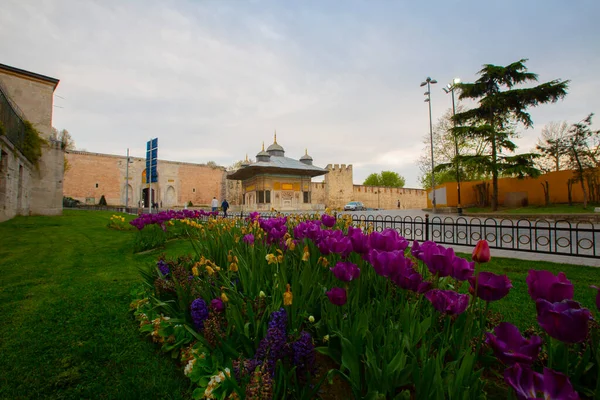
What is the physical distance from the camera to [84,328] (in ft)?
8.65

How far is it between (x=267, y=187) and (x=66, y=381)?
2588cm

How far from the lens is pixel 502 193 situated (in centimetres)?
2114

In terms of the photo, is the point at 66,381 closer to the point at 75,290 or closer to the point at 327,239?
the point at 327,239

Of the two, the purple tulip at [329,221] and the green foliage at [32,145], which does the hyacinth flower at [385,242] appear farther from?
the green foliage at [32,145]

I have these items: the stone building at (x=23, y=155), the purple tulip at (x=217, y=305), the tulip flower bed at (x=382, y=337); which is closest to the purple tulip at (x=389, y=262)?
the tulip flower bed at (x=382, y=337)

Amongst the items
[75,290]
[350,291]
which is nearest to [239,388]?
[350,291]

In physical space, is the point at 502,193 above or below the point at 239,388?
above

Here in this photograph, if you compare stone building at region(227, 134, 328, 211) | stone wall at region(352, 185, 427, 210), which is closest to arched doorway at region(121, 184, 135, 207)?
stone building at region(227, 134, 328, 211)

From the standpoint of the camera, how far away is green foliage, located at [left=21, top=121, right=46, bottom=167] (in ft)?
46.6

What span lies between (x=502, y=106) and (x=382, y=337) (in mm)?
21395

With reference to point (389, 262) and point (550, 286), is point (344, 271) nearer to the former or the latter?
point (389, 262)

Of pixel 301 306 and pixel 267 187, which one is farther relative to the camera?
pixel 267 187

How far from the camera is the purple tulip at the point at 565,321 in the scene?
32.6 inches

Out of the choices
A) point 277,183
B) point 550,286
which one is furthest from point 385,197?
point 550,286
